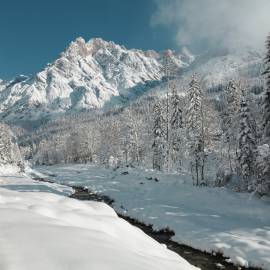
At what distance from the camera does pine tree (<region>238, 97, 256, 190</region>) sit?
4638cm

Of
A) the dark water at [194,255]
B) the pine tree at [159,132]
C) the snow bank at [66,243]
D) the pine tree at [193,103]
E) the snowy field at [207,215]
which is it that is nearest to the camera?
the snow bank at [66,243]

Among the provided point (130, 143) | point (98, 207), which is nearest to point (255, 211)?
point (98, 207)

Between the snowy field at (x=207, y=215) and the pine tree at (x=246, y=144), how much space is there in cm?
879

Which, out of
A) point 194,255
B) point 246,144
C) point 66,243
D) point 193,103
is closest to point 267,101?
point 246,144

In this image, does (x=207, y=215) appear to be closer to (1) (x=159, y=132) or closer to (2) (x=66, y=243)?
(2) (x=66, y=243)

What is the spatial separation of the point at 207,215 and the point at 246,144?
2019 cm

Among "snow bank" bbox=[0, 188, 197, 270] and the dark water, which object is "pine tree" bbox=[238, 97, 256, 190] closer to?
the dark water

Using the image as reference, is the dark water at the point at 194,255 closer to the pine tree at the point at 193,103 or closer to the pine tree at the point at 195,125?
the pine tree at the point at 195,125

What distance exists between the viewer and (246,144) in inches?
1882

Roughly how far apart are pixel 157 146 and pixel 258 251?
63.1 m

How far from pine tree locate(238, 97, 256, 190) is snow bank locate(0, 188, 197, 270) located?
1341 inches

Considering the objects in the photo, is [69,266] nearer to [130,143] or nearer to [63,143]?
→ [130,143]

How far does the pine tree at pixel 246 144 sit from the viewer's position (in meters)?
46.4

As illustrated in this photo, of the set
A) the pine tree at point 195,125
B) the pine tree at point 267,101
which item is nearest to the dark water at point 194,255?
the pine tree at point 267,101
